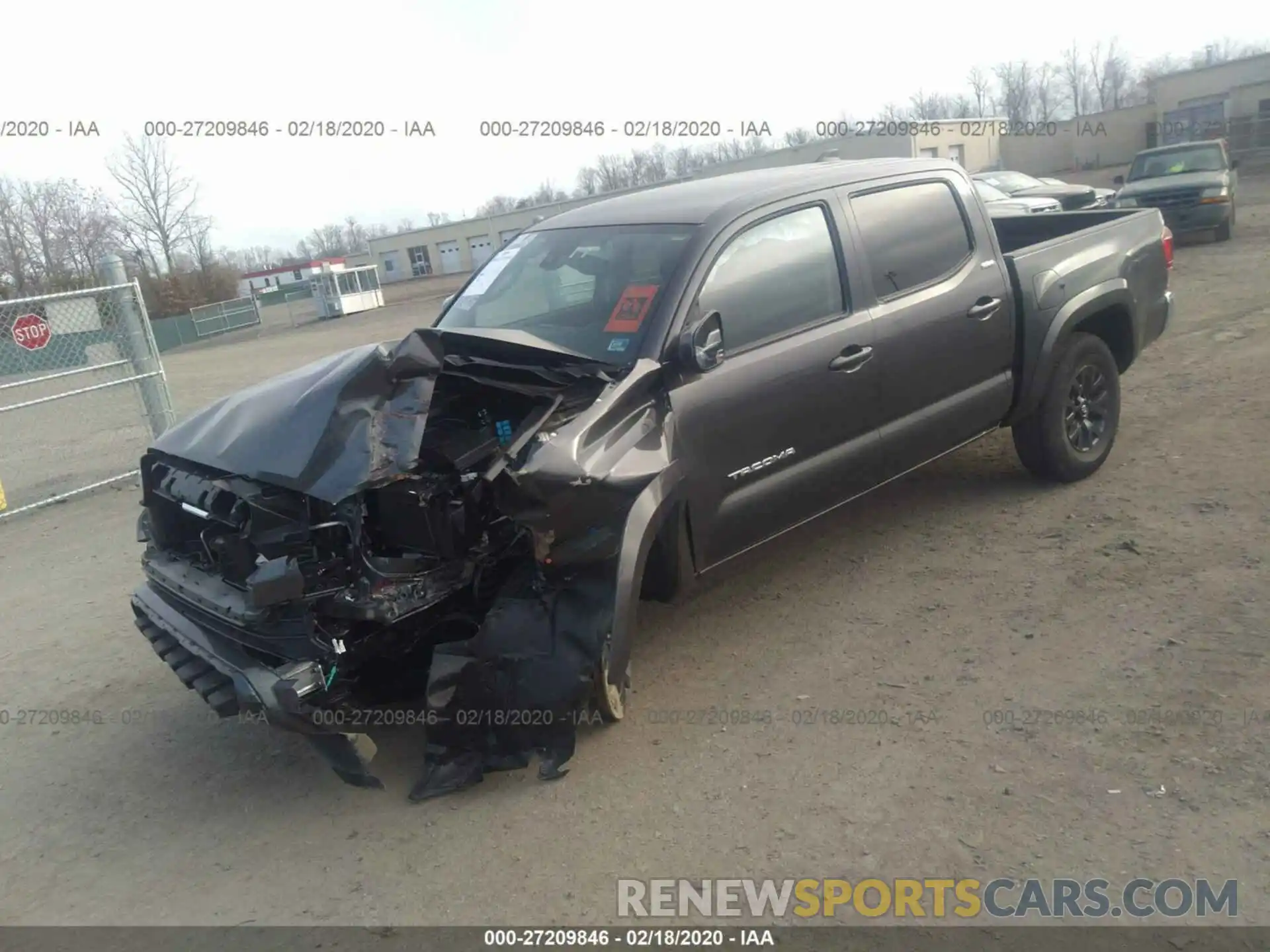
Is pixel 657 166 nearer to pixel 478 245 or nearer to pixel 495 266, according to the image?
pixel 478 245

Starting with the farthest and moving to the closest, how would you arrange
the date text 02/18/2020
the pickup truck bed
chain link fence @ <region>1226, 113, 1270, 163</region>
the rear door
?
chain link fence @ <region>1226, 113, 1270, 163</region> → the date text 02/18/2020 → the pickup truck bed → the rear door

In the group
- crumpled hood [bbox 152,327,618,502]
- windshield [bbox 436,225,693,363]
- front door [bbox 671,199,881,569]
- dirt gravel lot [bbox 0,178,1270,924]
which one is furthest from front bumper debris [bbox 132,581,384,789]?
windshield [bbox 436,225,693,363]

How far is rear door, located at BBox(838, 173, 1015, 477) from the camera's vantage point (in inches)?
182

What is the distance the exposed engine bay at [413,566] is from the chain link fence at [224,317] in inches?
1641

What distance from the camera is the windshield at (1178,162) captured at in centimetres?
1681

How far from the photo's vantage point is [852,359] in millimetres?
4375

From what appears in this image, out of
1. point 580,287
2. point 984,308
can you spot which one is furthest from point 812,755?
point 984,308

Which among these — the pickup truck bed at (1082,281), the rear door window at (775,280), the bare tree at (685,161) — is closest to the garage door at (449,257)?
the bare tree at (685,161)

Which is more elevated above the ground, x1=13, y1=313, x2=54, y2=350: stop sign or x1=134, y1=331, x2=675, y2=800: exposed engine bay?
x1=13, y1=313, x2=54, y2=350: stop sign

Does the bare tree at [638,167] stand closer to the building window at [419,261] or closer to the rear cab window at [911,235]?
the building window at [419,261]

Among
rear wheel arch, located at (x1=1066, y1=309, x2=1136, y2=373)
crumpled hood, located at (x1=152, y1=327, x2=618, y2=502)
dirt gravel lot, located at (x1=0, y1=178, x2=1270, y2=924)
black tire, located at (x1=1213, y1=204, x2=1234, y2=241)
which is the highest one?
crumpled hood, located at (x1=152, y1=327, x2=618, y2=502)

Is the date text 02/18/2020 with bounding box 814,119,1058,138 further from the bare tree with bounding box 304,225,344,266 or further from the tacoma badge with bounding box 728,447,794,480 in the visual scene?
the bare tree with bounding box 304,225,344,266

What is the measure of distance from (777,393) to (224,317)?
141 feet

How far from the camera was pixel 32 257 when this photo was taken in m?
41.6
